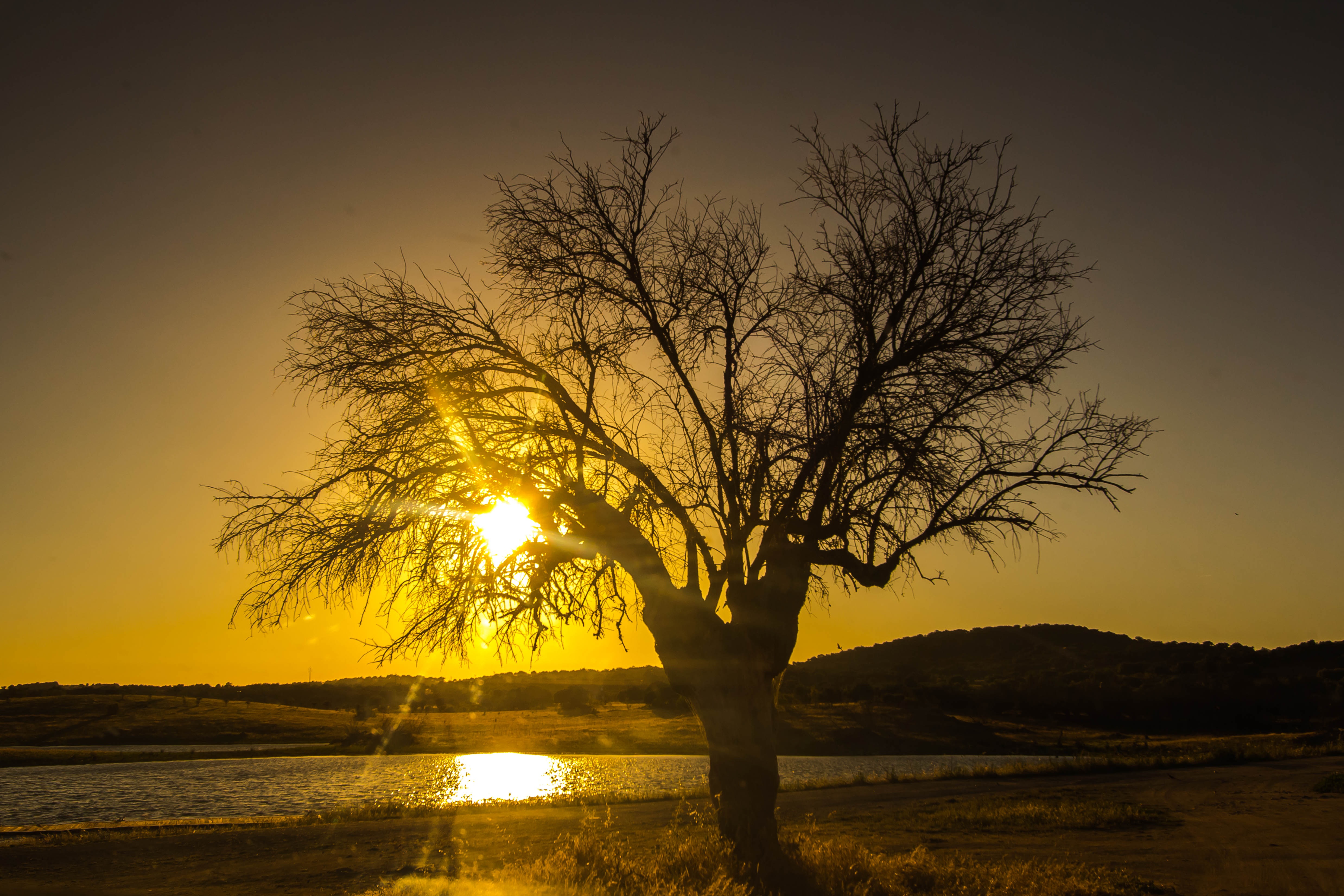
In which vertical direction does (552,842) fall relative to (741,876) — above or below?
below

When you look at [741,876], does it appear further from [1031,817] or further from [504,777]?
[504,777]

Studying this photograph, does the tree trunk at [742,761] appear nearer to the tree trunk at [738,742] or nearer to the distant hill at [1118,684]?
the tree trunk at [738,742]

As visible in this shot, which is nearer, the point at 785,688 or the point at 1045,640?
the point at 785,688

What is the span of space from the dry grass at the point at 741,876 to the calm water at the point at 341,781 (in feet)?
54.1

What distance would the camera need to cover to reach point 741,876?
26.7 feet

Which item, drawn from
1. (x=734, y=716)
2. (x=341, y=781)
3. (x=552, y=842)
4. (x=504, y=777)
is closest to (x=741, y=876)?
(x=734, y=716)

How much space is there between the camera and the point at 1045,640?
125 metres

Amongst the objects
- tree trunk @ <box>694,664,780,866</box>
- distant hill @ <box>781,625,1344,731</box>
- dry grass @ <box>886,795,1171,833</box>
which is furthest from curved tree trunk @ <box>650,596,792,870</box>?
distant hill @ <box>781,625,1344,731</box>

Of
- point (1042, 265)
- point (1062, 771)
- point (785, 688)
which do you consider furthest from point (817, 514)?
point (785, 688)

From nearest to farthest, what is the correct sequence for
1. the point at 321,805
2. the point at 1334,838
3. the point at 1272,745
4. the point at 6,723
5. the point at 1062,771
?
1. the point at 1334,838
2. the point at 321,805
3. the point at 1062,771
4. the point at 1272,745
5. the point at 6,723

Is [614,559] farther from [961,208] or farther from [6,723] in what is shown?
[6,723]

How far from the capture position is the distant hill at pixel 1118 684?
64.2 meters

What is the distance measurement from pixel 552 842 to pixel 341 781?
88.7 feet

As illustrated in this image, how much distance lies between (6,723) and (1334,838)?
8457 cm
